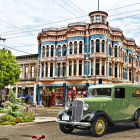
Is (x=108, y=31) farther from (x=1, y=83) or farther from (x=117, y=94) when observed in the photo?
(x=117, y=94)

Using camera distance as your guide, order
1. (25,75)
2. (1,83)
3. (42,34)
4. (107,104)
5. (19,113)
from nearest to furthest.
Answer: (107,104), (19,113), (1,83), (42,34), (25,75)

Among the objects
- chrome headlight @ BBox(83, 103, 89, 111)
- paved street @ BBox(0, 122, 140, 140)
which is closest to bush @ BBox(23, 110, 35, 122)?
paved street @ BBox(0, 122, 140, 140)

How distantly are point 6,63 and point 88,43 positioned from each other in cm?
1508

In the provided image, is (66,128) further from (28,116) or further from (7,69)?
(7,69)

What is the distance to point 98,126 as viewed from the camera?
9.91 meters

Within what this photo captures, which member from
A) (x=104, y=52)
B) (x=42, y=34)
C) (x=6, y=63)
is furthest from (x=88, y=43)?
(x=6, y=63)

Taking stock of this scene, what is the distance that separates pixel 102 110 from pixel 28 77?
37.6m

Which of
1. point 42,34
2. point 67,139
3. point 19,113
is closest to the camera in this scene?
point 67,139

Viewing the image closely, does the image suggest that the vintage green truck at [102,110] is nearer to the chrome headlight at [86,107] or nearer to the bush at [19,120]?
the chrome headlight at [86,107]

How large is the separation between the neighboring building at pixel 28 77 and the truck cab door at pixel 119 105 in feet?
111

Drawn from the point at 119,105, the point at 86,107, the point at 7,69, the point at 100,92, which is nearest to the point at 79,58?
the point at 7,69

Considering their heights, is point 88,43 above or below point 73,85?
above

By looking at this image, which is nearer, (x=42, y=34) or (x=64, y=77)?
(x=64, y=77)

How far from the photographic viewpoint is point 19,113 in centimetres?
1503
